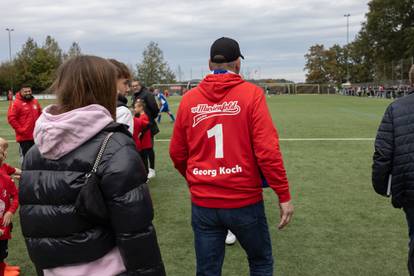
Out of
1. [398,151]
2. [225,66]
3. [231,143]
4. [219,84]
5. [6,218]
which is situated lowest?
[6,218]

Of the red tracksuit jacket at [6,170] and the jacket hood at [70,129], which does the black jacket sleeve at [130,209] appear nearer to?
the jacket hood at [70,129]

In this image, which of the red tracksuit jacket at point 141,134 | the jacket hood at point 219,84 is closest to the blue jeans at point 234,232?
the jacket hood at point 219,84

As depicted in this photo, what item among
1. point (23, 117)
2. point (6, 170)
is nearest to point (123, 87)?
point (6, 170)

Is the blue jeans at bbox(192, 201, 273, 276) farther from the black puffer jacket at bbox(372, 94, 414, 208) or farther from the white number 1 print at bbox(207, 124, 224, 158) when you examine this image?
the black puffer jacket at bbox(372, 94, 414, 208)

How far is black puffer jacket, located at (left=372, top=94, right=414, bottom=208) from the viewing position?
10.0 feet

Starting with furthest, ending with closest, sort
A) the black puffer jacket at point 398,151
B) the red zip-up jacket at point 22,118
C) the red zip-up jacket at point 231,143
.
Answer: the red zip-up jacket at point 22,118
the black puffer jacket at point 398,151
the red zip-up jacket at point 231,143

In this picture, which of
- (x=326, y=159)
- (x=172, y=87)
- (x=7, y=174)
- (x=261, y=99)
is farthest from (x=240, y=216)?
(x=172, y=87)

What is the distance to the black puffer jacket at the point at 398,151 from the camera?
3.05m

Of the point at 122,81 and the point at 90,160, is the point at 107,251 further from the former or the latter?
the point at 122,81

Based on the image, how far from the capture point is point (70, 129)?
74.9 inches

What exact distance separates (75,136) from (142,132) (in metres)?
5.59

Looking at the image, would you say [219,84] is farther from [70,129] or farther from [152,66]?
[152,66]

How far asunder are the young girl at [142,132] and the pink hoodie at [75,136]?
14.3 ft

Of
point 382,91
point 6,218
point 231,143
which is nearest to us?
point 231,143
